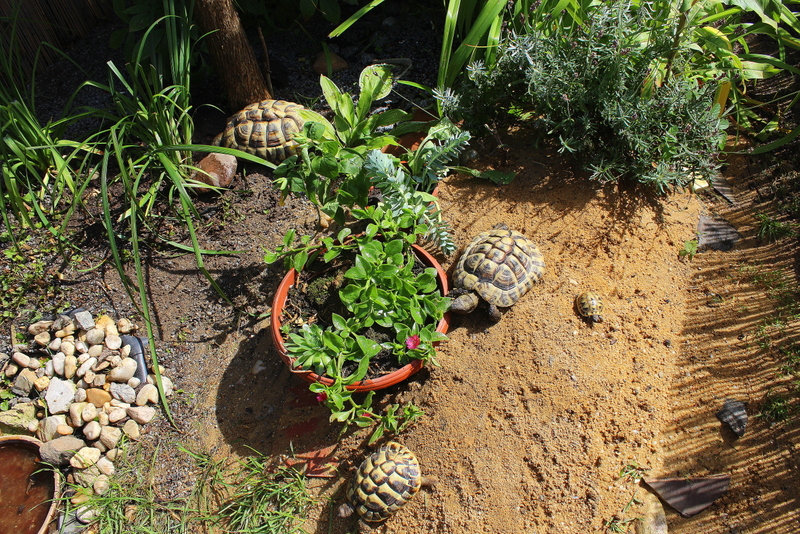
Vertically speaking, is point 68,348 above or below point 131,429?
above

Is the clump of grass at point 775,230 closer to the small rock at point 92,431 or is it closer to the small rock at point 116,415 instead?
the small rock at point 116,415

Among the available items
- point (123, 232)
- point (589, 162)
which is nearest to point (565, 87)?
point (589, 162)

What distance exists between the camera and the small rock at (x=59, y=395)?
2.99 m

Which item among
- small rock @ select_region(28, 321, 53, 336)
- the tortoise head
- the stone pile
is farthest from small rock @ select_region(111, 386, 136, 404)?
the tortoise head

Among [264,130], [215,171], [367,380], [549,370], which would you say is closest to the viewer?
[367,380]

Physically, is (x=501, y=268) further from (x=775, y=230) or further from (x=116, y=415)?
(x=116, y=415)

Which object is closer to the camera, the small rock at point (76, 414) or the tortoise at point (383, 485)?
the tortoise at point (383, 485)

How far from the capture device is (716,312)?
2.89 meters

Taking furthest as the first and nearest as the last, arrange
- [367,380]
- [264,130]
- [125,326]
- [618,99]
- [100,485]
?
[264,130], [125,326], [618,99], [100,485], [367,380]

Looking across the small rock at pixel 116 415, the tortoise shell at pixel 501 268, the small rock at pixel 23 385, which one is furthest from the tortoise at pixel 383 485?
the small rock at pixel 23 385

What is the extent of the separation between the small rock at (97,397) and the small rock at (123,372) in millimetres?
89

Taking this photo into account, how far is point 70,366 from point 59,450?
498mm

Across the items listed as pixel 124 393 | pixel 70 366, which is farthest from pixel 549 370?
pixel 70 366

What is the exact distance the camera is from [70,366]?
310 cm
